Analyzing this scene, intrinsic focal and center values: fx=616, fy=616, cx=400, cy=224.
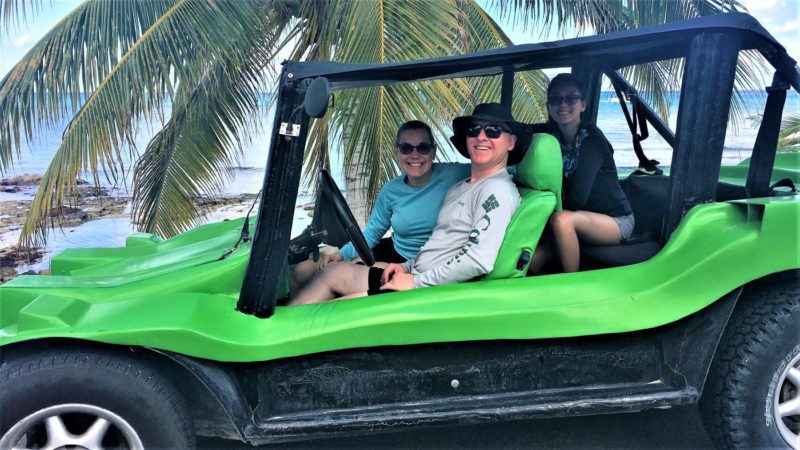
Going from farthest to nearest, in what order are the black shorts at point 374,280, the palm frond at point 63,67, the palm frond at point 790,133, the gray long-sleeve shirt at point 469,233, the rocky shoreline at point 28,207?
1. the palm frond at point 790,133
2. the rocky shoreline at point 28,207
3. the palm frond at point 63,67
4. the black shorts at point 374,280
5. the gray long-sleeve shirt at point 469,233

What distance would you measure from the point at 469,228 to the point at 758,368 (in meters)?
1.11

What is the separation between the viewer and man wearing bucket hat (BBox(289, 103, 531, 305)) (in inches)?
84.7

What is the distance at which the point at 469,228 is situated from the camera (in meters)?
2.30

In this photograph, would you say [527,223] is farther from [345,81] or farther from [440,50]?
[440,50]

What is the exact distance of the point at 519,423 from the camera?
105 inches

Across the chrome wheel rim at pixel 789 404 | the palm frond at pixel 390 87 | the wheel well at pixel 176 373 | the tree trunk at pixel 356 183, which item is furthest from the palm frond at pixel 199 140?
the chrome wheel rim at pixel 789 404

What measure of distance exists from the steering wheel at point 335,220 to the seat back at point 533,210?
18.8 inches

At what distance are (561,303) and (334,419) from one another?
851mm

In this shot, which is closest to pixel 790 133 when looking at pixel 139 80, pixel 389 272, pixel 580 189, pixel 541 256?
pixel 580 189

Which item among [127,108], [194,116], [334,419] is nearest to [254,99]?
[194,116]

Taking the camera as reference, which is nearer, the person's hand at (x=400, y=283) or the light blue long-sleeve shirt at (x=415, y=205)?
the person's hand at (x=400, y=283)

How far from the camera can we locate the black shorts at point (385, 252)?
282 cm

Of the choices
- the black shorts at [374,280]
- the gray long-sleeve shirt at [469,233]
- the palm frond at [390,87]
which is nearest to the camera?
the gray long-sleeve shirt at [469,233]

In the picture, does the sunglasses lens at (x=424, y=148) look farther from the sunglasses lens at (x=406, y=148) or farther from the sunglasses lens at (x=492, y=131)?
the sunglasses lens at (x=492, y=131)
